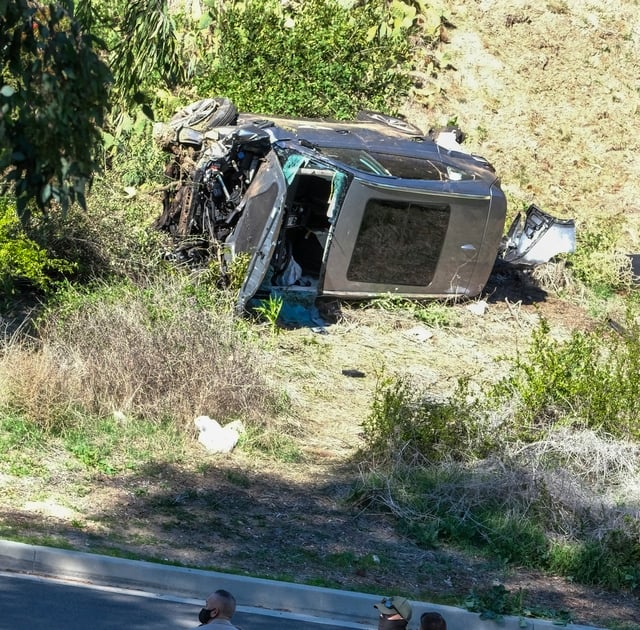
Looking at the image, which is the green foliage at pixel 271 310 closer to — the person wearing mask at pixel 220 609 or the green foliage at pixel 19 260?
the green foliage at pixel 19 260

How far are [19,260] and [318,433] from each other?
12.3ft

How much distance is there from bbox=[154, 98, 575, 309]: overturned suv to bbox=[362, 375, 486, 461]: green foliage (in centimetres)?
341

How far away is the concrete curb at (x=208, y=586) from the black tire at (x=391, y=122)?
366 inches

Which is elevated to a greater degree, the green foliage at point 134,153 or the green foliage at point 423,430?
the green foliage at point 423,430

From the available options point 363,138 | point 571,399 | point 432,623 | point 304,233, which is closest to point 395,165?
point 363,138

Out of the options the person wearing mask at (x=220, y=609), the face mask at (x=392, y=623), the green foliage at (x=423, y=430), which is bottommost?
the green foliage at (x=423, y=430)

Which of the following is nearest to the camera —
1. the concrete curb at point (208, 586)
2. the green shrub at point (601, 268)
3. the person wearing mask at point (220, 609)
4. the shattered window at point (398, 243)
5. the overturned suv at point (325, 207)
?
the person wearing mask at point (220, 609)

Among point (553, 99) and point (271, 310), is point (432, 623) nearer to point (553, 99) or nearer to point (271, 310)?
point (271, 310)

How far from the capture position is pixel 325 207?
552 inches

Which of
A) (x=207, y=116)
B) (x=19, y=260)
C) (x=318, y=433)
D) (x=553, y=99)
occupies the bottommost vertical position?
(x=318, y=433)

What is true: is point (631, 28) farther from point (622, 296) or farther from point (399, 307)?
point (399, 307)

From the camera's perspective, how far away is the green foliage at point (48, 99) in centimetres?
644

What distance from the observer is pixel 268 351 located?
39.7ft

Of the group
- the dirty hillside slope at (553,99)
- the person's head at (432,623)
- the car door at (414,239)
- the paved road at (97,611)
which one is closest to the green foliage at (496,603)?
the paved road at (97,611)
